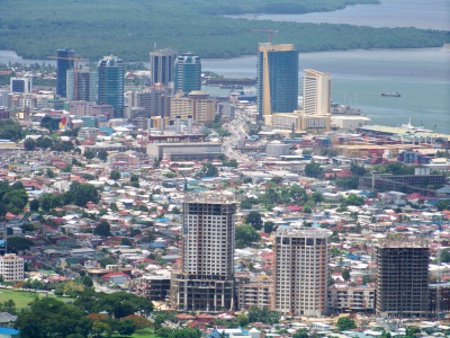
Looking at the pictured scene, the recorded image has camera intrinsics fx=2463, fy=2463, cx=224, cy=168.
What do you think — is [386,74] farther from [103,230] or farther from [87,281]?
[87,281]

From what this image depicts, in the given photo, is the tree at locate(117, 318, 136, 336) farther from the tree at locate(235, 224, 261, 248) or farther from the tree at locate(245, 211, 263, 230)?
the tree at locate(245, 211, 263, 230)

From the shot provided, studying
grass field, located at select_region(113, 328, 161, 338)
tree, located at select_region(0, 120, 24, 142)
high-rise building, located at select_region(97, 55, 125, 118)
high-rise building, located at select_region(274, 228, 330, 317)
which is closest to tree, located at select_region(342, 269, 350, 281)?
high-rise building, located at select_region(274, 228, 330, 317)

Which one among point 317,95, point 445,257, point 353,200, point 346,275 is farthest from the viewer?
point 317,95

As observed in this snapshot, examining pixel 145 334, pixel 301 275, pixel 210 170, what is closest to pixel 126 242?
pixel 301 275

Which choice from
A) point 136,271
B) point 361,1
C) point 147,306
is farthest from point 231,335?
point 361,1

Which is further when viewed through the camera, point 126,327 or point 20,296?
point 20,296

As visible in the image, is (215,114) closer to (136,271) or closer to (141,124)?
(141,124)
